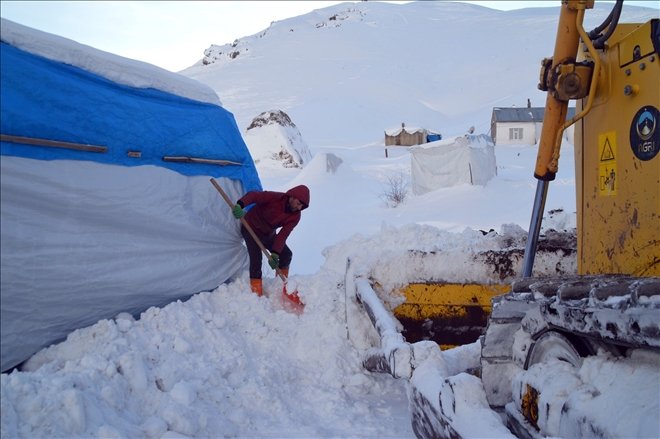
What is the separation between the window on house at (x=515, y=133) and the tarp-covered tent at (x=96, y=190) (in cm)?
3114

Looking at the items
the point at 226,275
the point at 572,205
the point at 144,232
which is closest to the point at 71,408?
the point at 144,232

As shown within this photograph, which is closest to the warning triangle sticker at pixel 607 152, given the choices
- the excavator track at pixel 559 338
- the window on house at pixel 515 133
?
the excavator track at pixel 559 338

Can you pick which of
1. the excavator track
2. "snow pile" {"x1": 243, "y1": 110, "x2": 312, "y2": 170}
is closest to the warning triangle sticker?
the excavator track

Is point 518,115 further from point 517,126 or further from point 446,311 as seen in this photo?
point 446,311

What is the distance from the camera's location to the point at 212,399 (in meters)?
2.87

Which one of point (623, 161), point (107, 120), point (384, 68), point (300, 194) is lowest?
point (300, 194)

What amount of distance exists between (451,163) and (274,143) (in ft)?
24.1

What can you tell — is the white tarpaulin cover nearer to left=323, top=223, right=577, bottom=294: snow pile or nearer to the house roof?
left=323, top=223, right=577, bottom=294: snow pile

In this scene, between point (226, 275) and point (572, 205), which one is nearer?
point (226, 275)

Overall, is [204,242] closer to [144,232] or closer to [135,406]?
[144,232]

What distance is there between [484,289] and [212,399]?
1.98 meters

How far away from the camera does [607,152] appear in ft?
7.39

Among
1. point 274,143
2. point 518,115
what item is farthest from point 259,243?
point 518,115

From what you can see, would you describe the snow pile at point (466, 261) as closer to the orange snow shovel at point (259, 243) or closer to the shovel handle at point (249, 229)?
the orange snow shovel at point (259, 243)
